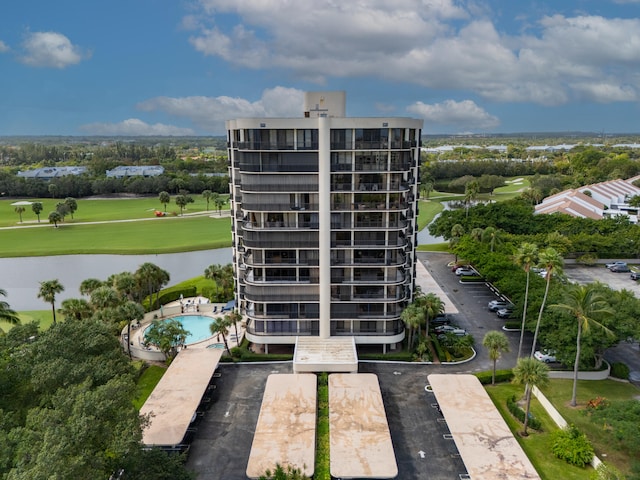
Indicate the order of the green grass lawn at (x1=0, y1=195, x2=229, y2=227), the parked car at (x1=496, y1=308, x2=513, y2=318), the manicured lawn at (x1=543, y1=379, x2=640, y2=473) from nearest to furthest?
the manicured lawn at (x1=543, y1=379, x2=640, y2=473), the parked car at (x1=496, y1=308, x2=513, y2=318), the green grass lawn at (x1=0, y1=195, x2=229, y2=227)

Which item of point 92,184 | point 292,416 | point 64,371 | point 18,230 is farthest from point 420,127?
point 92,184

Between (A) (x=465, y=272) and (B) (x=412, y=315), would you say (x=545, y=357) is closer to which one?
(B) (x=412, y=315)

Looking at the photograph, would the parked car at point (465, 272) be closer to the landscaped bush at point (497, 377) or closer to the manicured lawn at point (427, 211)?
the landscaped bush at point (497, 377)

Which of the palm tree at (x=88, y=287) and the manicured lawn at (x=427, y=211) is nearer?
the palm tree at (x=88, y=287)

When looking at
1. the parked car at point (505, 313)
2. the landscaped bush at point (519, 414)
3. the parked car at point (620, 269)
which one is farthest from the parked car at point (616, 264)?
the landscaped bush at point (519, 414)

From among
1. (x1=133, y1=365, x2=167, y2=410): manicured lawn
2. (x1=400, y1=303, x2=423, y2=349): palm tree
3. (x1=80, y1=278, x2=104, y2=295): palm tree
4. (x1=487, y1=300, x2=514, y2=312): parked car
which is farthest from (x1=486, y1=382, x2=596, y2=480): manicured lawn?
(x1=80, y1=278, x2=104, y2=295): palm tree

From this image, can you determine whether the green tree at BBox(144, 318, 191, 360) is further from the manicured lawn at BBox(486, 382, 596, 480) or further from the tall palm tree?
the manicured lawn at BBox(486, 382, 596, 480)

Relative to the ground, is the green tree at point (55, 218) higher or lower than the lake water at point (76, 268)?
higher

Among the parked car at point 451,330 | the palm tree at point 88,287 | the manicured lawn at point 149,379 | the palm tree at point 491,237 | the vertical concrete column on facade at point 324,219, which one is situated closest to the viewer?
the manicured lawn at point 149,379
